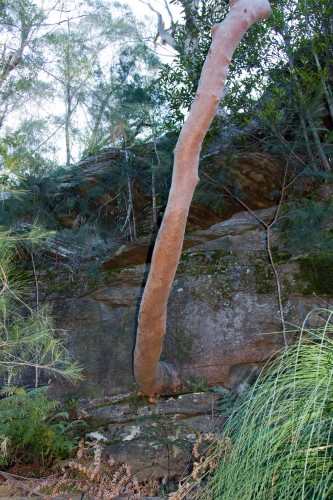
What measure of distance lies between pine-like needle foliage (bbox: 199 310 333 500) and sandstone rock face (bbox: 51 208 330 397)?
3.34m

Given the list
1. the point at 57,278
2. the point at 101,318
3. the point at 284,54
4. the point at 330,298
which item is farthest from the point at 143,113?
the point at 330,298

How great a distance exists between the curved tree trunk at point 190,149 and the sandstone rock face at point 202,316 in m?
1.43

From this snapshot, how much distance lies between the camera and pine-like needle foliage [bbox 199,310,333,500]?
1.56 m

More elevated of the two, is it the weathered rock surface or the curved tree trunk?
the curved tree trunk

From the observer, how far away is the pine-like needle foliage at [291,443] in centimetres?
156

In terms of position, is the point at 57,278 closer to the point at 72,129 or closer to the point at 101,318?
the point at 101,318

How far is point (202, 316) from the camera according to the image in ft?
18.2

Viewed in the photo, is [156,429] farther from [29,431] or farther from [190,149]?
[190,149]

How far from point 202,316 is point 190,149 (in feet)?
8.06

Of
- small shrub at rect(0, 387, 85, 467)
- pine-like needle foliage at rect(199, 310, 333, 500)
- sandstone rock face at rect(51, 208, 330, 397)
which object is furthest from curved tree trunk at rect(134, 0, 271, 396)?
pine-like needle foliage at rect(199, 310, 333, 500)

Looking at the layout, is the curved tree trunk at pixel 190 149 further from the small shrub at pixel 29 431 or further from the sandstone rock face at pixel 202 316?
the sandstone rock face at pixel 202 316

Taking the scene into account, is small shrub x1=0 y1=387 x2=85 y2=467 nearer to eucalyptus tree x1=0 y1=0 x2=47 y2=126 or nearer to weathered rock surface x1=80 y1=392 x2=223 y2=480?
weathered rock surface x1=80 y1=392 x2=223 y2=480

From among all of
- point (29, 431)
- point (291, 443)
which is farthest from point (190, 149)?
point (29, 431)

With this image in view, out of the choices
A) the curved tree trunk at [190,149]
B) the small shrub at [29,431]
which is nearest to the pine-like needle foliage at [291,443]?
the curved tree trunk at [190,149]
